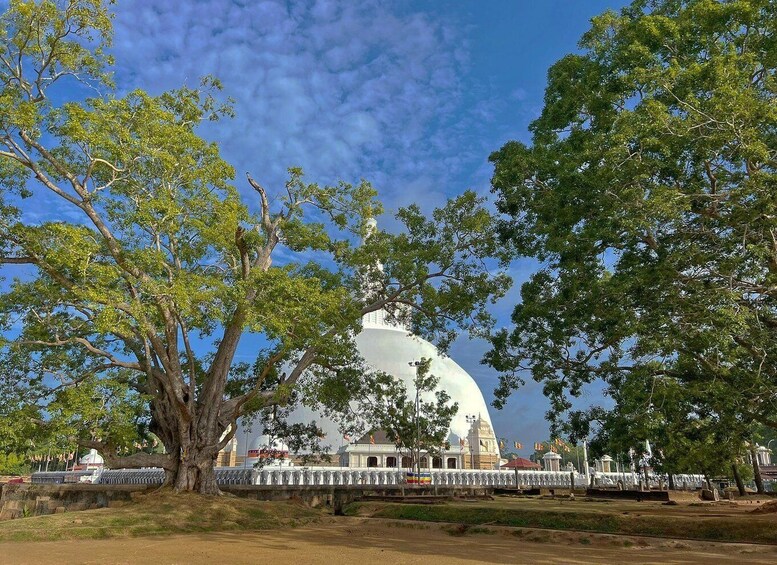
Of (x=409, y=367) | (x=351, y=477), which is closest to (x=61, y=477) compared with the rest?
(x=351, y=477)

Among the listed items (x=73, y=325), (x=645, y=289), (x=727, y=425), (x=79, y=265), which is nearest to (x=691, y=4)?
(x=645, y=289)

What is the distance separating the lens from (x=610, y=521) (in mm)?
13047

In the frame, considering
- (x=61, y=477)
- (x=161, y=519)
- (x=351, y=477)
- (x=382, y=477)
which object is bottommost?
(x=61, y=477)

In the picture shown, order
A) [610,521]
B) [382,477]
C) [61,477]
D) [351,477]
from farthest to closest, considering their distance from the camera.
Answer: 1. [61,477]
2. [382,477]
3. [351,477]
4. [610,521]

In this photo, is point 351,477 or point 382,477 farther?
point 382,477

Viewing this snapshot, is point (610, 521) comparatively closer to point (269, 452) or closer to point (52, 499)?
point (269, 452)

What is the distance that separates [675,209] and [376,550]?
26.9 ft

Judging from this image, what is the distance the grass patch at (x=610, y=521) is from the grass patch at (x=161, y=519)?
332 cm

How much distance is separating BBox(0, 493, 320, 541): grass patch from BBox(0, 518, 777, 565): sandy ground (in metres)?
0.62

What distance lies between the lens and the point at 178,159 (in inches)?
582

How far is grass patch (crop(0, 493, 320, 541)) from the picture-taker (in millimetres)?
11711

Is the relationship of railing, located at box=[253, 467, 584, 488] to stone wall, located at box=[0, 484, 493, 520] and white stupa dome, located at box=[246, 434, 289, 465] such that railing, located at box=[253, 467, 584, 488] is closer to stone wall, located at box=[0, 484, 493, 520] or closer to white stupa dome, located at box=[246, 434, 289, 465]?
white stupa dome, located at box=[246, 434, 289, 465]

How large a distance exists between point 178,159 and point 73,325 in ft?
17.9

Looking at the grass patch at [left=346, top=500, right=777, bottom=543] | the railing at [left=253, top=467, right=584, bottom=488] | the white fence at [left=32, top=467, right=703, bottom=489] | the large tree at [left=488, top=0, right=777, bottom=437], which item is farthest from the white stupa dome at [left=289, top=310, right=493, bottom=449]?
the large tree at [left=488, top=0, right=777, bottom=437]
